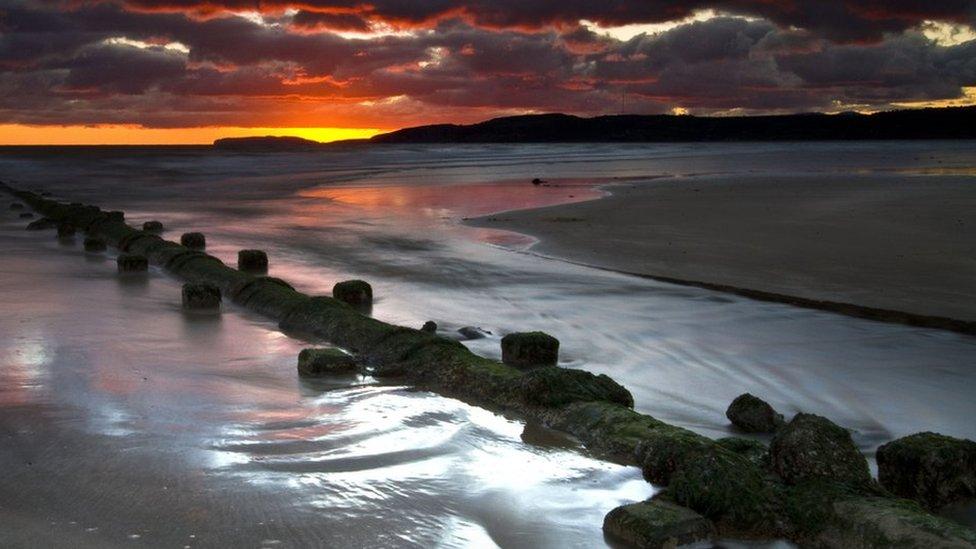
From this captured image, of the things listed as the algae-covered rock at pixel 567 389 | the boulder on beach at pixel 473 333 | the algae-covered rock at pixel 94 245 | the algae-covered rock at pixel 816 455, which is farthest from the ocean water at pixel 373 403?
the algae-covered rock at pixel 94 245

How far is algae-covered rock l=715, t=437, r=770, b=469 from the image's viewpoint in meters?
3.99

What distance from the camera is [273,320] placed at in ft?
25.5

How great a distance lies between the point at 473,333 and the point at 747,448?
3445 millimetres

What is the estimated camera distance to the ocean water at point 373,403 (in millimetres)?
3643

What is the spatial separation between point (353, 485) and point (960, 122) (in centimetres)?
16008

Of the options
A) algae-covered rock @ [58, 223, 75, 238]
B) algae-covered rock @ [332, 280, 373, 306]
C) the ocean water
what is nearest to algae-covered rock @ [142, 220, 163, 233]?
algae-covered rock @ [58, 223, 75, 238]

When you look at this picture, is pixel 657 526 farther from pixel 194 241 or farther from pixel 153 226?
pixel 153 226

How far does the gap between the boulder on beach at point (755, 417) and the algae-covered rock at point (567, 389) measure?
0.57 meters

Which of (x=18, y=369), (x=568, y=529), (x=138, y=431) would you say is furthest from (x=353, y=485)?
(x=18, y=369)

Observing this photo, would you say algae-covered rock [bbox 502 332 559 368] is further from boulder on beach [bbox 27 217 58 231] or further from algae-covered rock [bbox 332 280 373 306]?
boulder on beach [bbox 27 217 58 231]

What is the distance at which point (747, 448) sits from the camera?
413cm

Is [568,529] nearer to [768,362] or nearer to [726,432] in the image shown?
[726,432]

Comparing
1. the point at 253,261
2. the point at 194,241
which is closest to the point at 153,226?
the point at 194,241

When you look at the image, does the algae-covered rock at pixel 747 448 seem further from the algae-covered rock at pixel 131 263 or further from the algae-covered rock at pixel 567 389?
the algae-covered rock at pixel 131 263
